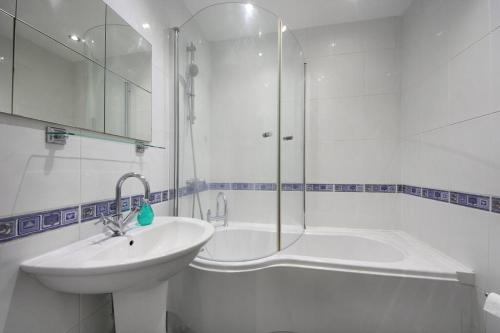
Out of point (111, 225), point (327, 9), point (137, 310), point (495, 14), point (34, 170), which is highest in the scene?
point (327, 9)

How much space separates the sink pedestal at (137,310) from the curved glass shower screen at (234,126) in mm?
537

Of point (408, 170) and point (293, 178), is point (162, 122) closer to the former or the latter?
point (293, 178)

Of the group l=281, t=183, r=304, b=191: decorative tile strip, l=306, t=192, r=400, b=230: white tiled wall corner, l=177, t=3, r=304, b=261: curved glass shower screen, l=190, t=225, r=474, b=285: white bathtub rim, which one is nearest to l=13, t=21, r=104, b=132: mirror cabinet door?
l=177, t=3, r=304, b=261: curved glass shower screen

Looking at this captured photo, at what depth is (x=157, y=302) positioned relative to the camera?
3.00 ft

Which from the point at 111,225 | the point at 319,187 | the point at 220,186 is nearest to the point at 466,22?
the point at 319,187

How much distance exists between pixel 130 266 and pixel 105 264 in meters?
0.07

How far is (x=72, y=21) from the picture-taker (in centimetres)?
84

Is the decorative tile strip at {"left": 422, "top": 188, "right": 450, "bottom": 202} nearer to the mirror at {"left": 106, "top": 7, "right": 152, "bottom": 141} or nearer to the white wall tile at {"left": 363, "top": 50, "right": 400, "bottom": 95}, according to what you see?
the white wall tile at {"left": 363, "top": 50, "right": 400, "bottom": 95}

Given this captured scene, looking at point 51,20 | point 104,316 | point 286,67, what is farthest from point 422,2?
point 104,316

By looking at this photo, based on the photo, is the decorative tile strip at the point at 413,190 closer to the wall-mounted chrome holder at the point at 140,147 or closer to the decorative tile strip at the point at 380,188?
the decorative tile strip at the point at 380,188

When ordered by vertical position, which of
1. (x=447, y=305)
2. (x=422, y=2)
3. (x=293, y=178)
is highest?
(x=422, y=2)

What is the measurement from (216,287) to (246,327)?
10.9 inches

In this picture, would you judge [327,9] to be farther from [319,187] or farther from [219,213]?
[219,213]

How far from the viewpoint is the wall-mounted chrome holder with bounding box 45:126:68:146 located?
74 centimetres
